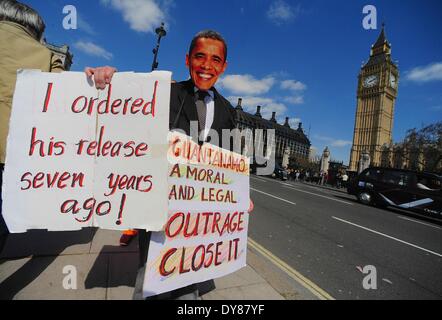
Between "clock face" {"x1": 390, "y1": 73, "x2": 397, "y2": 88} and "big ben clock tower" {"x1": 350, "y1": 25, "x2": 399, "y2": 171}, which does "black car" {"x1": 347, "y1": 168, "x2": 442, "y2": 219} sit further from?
"clock face" {"x1": 390, "y1": 73, "x2": 397, "y2": 88}

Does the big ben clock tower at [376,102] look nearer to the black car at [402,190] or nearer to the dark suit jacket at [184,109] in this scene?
the black car at [402,190]

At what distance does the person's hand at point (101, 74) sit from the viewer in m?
1.68

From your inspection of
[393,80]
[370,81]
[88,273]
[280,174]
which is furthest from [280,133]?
[88,273]

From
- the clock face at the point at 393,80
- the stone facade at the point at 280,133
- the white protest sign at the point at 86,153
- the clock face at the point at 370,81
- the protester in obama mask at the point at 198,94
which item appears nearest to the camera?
the white protest sign at the point at 86,153

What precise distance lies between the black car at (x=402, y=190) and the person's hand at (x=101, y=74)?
1194cm

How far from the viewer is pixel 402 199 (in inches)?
425

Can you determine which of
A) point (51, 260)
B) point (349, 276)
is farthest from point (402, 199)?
point (51, 260)

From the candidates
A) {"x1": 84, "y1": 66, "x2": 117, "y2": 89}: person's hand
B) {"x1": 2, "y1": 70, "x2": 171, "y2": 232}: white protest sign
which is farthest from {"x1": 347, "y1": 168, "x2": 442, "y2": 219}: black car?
{"x1": 84, "y1": 66, "x2": 117, "y2": 89}: person's hand

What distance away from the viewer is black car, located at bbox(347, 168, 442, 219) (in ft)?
32.8

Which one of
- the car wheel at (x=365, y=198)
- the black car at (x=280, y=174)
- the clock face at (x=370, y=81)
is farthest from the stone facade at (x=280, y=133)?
the car wheel at (x=365, y=198)

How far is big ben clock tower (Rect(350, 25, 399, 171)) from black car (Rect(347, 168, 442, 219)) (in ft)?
246

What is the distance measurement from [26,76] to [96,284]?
178cm
